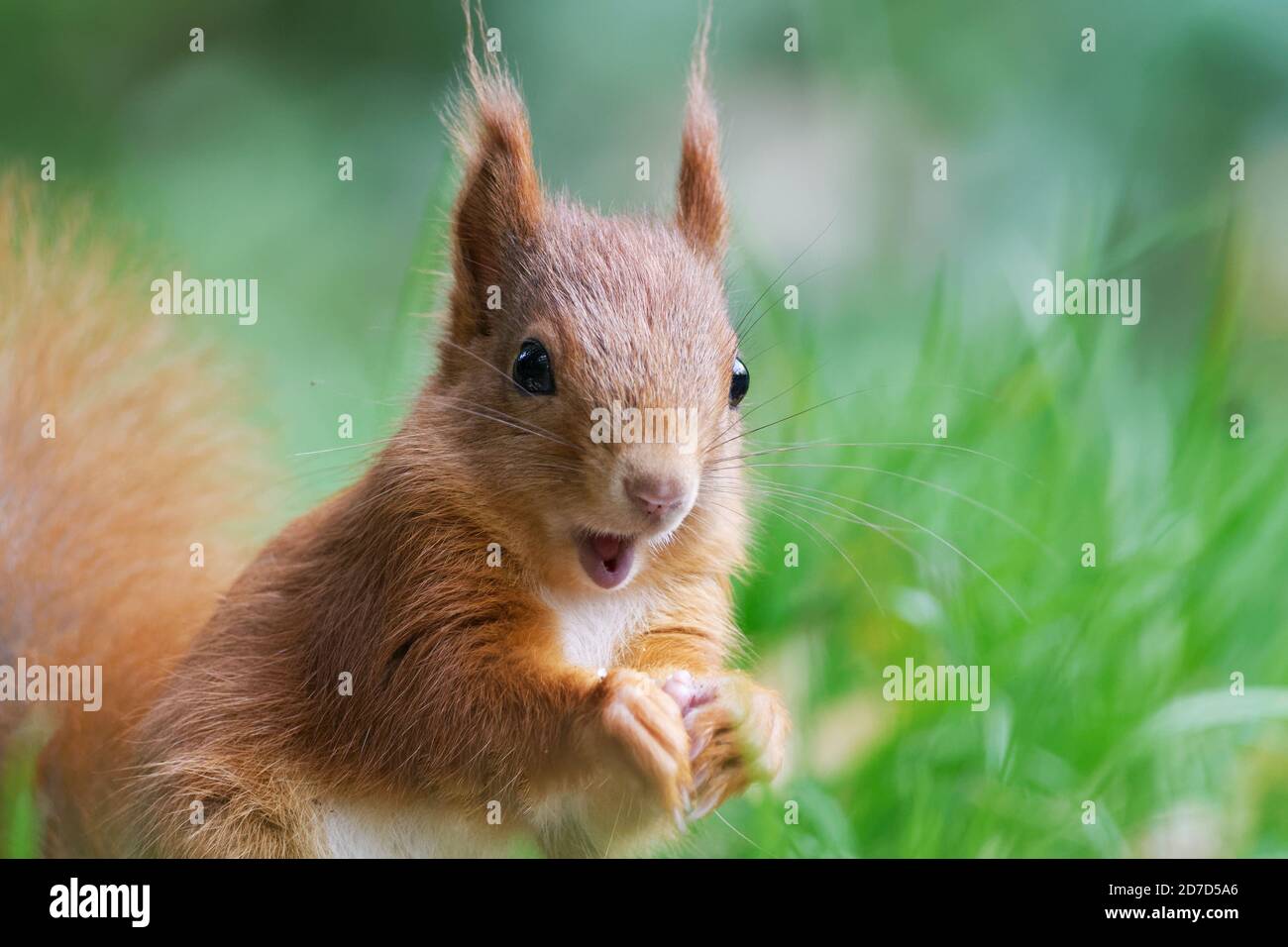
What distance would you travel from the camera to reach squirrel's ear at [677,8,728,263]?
192cm

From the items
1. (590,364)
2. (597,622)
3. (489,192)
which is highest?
(489,192)

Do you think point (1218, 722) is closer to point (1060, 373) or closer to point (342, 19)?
point (1060, 373)

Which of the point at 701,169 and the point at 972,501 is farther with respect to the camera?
the point at 972,501

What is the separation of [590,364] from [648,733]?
442 millimetres

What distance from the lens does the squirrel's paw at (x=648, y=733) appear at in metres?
1.49

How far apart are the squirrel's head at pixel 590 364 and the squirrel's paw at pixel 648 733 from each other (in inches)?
7.0

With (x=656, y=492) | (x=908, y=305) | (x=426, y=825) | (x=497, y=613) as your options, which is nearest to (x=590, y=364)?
(x=656, y=492)

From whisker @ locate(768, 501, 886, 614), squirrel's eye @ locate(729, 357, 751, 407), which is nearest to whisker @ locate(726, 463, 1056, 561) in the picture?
whisker @ locate(768, 501, 886, 614)

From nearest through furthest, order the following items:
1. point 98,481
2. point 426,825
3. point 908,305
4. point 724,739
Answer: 1. point 724,739
2. point 426,825
3. point 98,481
4. point 908,305

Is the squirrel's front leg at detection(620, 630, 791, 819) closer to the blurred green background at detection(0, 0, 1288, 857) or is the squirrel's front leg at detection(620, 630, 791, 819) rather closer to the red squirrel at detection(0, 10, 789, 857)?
the red squirrel at detection(0, 10, 789, 857)

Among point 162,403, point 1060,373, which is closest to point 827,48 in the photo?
point 1060,373

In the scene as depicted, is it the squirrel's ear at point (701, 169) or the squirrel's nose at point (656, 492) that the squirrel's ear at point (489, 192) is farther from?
the squirrel's nose at point (656, 492)

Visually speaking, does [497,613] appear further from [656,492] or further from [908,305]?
[908,305]

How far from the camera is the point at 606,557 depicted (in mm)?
1647
